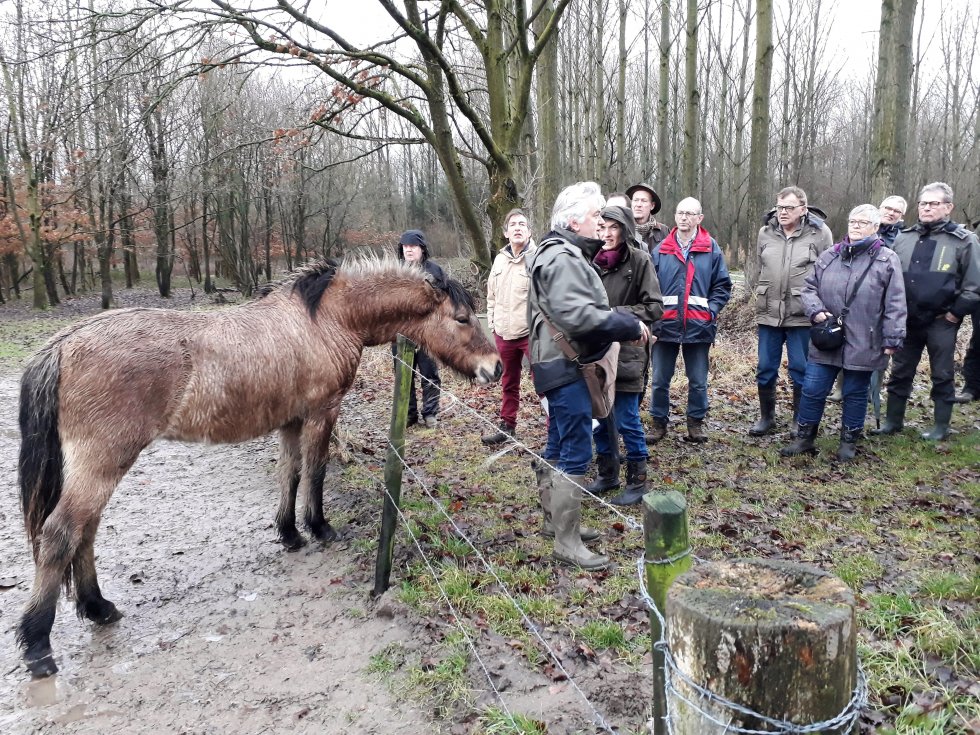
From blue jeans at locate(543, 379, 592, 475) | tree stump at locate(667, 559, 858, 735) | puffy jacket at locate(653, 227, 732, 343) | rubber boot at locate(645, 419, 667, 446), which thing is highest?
puffy jacket at locate(653, 227, 732, 343)

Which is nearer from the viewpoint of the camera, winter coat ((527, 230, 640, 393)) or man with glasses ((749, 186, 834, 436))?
winter coat ((527, 230, 640, 393))

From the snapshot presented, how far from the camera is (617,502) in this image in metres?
4.75

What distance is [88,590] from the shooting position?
146 inches

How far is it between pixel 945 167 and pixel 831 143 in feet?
21.1

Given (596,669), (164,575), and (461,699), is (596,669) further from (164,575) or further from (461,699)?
(164,575)

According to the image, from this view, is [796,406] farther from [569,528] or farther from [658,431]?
[569,528]

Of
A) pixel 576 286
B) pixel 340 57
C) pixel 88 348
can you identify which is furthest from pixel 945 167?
pixel 88 348

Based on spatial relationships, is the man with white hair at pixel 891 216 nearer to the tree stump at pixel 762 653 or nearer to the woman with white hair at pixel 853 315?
A: the woman with white hair at pixel 853 315

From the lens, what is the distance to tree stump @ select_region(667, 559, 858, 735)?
3.94ft

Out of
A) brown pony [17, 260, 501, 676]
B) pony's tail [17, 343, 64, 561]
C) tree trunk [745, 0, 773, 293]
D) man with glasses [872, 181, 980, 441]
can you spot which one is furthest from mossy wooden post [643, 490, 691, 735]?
tree trunk [745, 0, 773, 293]

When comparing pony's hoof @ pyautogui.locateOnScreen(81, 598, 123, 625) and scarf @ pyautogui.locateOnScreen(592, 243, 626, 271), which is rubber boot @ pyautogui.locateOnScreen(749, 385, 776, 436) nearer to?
scarf @ pyautogui.locateOnScreen(592, 243, 626, 271)

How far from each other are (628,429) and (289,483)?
8.49 feet

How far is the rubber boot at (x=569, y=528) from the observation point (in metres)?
3.83

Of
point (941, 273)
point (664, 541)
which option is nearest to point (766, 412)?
point (941, 273)
